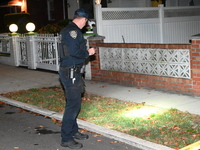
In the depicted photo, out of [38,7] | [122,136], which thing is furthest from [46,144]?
[38,7]

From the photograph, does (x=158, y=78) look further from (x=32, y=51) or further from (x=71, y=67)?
(x=32, y=51)

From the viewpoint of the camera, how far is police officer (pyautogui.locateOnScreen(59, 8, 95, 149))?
5727 mm

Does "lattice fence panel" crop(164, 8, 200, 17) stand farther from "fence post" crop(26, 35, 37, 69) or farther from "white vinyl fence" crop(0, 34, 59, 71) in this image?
"fence post" crop(26, 35, 37, 69)

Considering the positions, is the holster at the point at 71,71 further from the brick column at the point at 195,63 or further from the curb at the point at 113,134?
the brick column at the point at 195,63

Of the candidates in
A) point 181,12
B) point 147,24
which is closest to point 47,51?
point 147,24

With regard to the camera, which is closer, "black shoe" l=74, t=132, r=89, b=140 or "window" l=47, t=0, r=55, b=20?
"black shoe" l=74, t=132, r=89, b=140

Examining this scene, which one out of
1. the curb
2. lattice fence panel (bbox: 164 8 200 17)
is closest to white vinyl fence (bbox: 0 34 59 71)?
lattice fence panel (bbox: 164 8 200 17)

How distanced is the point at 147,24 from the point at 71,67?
9.14 m

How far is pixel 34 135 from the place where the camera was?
6.70m

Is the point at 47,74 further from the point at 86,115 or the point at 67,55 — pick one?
the point at 67,55

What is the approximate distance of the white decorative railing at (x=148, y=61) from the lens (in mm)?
8891

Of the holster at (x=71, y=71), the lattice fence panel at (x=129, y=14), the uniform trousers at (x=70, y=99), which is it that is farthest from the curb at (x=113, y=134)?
the lattice fence panel at (x=129, y=14)

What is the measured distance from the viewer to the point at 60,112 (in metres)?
8.00

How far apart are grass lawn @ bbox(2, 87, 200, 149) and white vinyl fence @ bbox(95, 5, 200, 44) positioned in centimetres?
428
